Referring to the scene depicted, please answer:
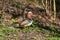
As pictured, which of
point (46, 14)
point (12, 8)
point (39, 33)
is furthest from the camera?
point (46, 14)

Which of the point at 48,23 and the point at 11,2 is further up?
the point at 11,2

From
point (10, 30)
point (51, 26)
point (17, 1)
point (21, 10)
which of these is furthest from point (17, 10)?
point (10, 30)

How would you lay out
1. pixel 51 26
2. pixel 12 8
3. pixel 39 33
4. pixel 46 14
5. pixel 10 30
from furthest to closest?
pixel 46 14 < pixel 12 8 < pixel 51 26 < pixel 39 33 < pixel 10 30

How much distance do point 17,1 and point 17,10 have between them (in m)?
1.36

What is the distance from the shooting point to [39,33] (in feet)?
36.1

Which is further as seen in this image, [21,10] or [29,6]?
[29,6]

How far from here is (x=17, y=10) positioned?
13.3m

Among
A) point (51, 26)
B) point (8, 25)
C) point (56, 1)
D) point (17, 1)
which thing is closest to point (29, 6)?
point (17, 1)

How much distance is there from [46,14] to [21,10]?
5.51 feet

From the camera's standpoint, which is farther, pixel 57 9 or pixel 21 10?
pixel 57 9

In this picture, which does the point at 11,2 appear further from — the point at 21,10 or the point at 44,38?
the point at 44,38

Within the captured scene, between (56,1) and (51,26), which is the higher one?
(56,1)

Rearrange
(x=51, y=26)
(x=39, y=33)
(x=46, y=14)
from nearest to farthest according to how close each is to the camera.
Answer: (x=39, y=33) < (x=51, y=26) < (x=46, y=14)

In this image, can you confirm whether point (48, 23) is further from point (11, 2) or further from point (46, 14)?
point (11, 2)
